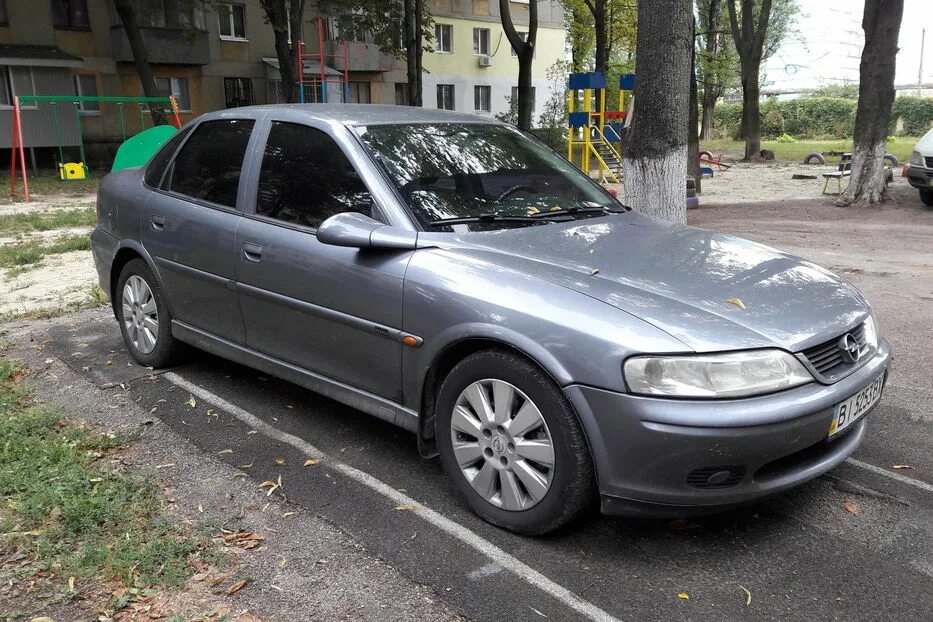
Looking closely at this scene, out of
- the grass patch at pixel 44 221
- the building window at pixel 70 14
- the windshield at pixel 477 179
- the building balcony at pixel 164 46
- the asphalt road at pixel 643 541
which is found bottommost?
the asphalt road at pixel 643 541

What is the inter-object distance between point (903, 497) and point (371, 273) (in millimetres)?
2496

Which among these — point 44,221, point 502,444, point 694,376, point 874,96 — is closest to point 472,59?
point 874,96

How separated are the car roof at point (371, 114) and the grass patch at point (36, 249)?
223 inches

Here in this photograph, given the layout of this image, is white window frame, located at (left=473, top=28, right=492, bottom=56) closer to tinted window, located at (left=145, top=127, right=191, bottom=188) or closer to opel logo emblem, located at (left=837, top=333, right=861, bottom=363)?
tinted window, located at (left=145, top=127, right=191, bottom=188)

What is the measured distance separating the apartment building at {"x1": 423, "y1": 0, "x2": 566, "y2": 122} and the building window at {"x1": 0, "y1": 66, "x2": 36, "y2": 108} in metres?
17.1

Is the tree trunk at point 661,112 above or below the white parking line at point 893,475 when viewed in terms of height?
above

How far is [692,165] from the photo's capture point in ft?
51.2

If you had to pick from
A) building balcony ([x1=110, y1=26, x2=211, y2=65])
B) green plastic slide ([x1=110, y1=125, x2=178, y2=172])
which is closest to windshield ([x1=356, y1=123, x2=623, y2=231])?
green plastic slide ([x1=110, y1=125, x2=178, y2=172])

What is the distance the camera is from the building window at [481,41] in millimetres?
41375

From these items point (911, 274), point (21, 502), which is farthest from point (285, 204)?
point (911, 274)

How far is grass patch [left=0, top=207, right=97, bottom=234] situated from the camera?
12.1 metres

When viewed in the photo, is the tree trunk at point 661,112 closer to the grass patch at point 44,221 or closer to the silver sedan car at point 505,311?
the silver sedan car at point 505,311

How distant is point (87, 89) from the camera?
95.4ft

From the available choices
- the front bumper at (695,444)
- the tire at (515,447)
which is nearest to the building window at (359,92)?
the tire at (515,447)
